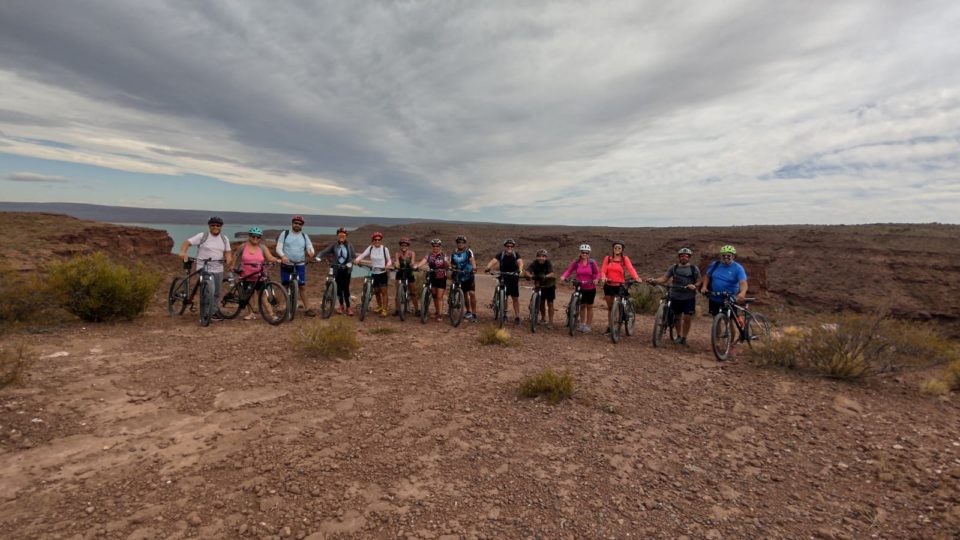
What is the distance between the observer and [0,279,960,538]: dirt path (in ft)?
9.88

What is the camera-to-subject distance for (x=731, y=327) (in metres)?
7.62

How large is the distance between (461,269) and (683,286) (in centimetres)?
431

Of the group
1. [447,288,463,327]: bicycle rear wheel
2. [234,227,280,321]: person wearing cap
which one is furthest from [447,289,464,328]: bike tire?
[234,227,280,321]: person wearing cap

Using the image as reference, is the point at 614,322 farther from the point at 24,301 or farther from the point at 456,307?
the point at 24,301

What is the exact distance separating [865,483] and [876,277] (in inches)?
951

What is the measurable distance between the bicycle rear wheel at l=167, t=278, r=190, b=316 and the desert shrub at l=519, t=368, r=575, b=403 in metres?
7.14

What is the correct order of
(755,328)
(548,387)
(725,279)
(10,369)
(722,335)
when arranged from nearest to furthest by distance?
1. (10,369)
2. (548,387)
3. (722,335)
4. (725,279)
5. (755,328)

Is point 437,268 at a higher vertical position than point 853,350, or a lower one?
higher

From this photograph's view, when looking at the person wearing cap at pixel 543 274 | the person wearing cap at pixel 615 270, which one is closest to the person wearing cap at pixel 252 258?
the person wearing cap at pixel 543 274

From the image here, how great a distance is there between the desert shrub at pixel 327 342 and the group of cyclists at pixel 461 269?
2.19m

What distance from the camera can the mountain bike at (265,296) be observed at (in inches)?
324

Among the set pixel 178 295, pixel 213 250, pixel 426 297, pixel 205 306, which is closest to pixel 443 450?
pixel 426 297

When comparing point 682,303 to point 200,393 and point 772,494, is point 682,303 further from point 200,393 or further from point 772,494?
point 200,393

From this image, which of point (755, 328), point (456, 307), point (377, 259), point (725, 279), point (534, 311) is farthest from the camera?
point (377, 259)
